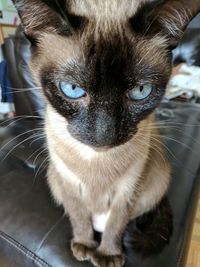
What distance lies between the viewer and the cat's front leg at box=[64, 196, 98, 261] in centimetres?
82

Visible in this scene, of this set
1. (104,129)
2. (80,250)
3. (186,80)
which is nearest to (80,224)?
(80,250)

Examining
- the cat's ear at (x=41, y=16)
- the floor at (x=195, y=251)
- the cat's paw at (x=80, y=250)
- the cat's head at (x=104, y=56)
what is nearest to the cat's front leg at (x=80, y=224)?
the cat's paw at (x=80, y=250)

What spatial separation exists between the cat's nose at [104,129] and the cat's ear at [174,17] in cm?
19

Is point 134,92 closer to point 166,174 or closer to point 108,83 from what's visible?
point 108,83

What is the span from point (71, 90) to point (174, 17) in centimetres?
23

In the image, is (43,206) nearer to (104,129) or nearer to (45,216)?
(45,216)

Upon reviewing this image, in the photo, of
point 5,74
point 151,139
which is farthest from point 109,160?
point 5,74

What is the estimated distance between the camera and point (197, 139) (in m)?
1.24

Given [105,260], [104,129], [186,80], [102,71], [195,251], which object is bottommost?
[195,251]

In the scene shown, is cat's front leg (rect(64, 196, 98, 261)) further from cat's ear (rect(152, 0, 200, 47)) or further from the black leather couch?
cat's ear (rect(152, 0, 200, 47))

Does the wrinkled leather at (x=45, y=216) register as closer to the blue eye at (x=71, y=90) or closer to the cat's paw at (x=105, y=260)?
the cat's paw at (x=105, y=260)

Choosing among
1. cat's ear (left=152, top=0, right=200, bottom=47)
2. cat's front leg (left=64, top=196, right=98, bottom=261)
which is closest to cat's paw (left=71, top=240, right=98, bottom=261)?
cat's front leg (left=64, top=196, right=98, bottom=261)

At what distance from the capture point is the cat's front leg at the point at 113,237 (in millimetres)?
794

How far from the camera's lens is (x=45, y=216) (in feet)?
2.81
